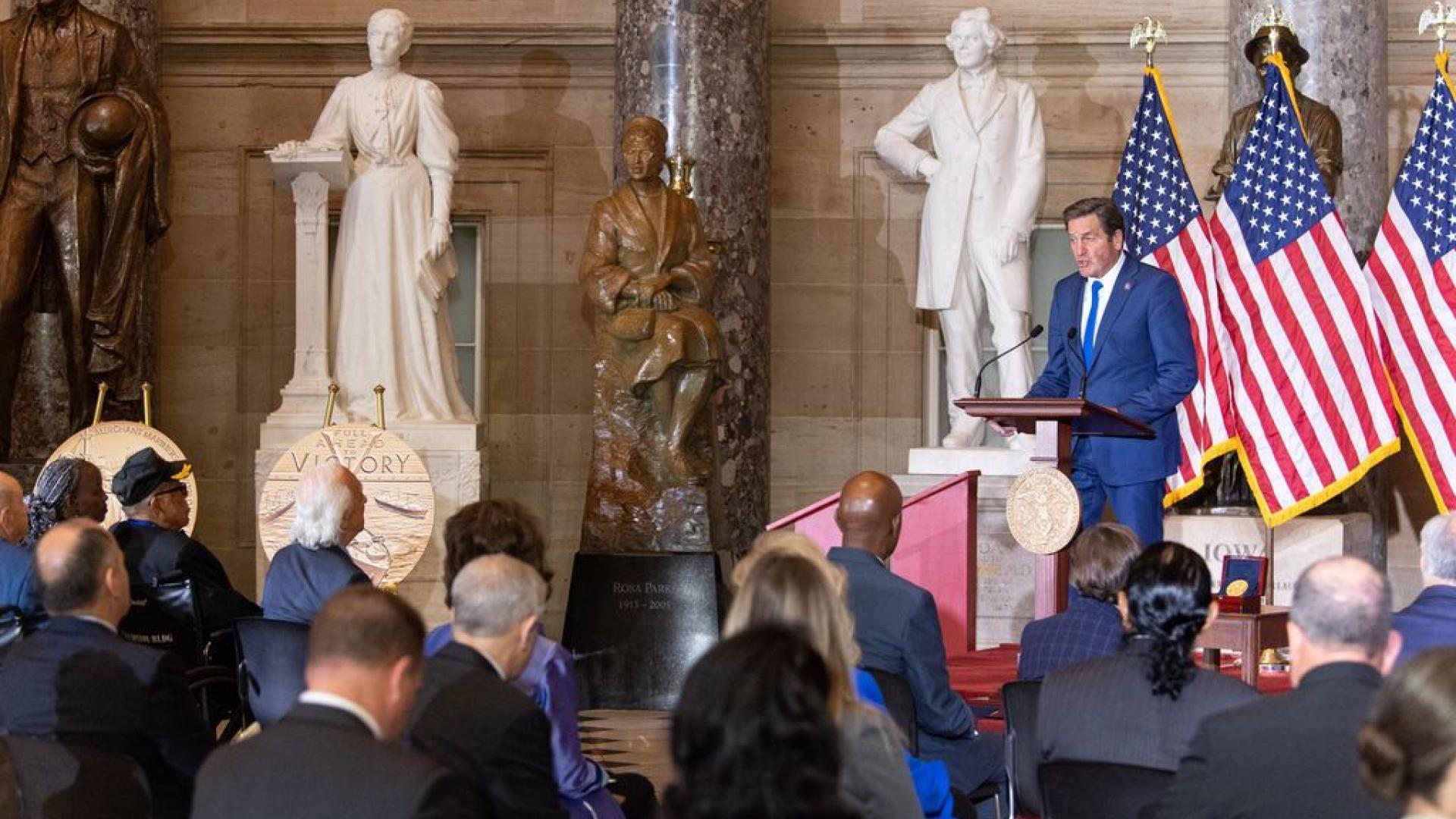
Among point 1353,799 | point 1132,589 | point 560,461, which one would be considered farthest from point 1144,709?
point 560,461

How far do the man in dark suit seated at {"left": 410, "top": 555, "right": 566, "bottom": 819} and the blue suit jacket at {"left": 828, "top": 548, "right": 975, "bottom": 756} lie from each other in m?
1.14

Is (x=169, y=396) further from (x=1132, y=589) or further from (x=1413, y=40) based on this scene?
(x=1132, y=589)

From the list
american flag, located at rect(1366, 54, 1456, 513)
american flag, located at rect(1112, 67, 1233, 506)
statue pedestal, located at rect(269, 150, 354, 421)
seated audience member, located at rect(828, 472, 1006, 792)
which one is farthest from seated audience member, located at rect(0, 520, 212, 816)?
american flag, located at rect(1366, 54, 1456, 513)

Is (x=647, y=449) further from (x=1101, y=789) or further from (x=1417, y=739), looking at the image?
(x=1417, y=739)

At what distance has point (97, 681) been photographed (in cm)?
412

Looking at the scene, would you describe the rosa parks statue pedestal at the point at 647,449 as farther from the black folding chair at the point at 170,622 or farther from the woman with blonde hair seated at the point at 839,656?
A: the woman with blonde hair seated at the point at 839,656

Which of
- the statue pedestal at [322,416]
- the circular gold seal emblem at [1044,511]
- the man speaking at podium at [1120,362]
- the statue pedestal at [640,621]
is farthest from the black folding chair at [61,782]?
the statue pedestal at [322,416]

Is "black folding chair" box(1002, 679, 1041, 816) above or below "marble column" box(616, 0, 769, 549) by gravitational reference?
below

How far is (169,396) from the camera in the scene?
12.4 meters

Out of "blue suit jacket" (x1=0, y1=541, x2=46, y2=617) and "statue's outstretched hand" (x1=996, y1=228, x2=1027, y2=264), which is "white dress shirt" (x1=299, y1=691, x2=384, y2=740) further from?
"statue's outstretched hand" (x1=996, y1=228, x2=1027, y2=264)

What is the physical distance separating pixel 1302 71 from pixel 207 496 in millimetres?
6825

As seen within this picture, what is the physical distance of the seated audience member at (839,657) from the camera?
3.16m

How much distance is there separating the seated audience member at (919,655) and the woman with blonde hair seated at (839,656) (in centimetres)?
148

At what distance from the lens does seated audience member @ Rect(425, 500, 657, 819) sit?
4324 mm
